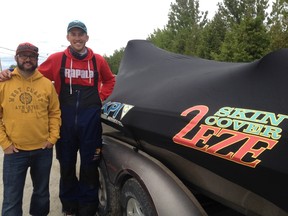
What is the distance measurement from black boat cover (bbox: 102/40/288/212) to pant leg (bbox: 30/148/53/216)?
822 mm

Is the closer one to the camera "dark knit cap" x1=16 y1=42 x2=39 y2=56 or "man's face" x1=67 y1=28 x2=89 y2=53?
"dark knit cap" x1=16 y1=42 x2=39 y2=56

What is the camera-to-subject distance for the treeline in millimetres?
14229

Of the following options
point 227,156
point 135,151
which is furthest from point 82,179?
point 227,156

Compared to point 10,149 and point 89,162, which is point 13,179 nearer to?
point 10,149

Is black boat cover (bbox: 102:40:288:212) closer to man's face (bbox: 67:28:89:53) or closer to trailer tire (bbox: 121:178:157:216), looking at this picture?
trailer tire (bbox: 121:178:157:216)

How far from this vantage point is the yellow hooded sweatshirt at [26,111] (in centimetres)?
298

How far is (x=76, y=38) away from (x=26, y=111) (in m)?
0.92

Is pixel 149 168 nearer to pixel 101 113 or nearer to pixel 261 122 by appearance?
pixel 261 122

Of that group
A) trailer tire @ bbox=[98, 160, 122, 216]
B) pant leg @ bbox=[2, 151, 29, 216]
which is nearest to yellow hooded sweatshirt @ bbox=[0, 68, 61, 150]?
pant leg @ bbox=[2, 151, 29, 216]

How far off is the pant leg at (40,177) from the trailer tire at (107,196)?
22.2 inches

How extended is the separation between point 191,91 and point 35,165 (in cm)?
176

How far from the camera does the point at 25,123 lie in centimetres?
301

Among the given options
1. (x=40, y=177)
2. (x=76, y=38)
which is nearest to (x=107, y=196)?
(x=40, y=177)

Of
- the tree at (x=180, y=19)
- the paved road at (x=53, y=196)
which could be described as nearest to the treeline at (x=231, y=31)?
the tree at (x=180, y=19)
